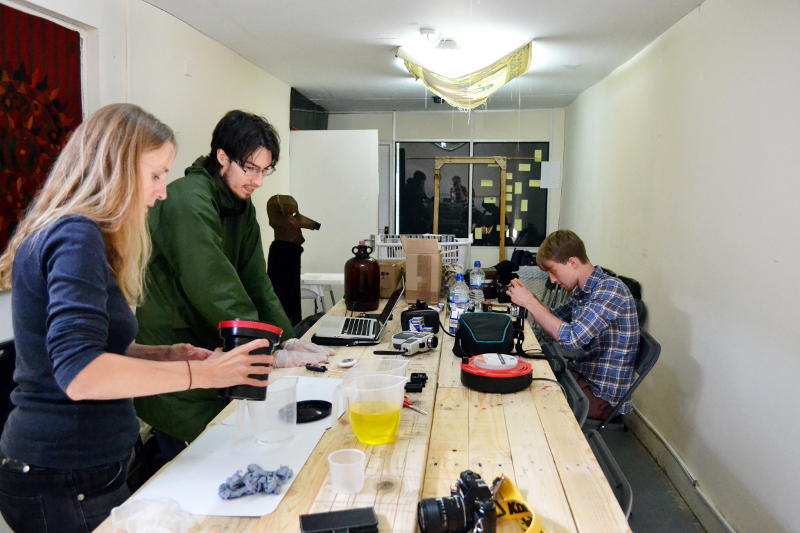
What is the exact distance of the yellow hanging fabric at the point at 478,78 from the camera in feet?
12.3

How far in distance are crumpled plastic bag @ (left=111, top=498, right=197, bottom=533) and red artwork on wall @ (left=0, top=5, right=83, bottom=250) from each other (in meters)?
1.81

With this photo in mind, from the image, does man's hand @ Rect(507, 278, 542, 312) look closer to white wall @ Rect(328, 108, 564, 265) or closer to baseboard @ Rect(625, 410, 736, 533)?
baseboard @ Rect(625, 410, 736, 533)

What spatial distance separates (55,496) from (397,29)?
314 cm

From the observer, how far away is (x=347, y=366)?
2.02 metres

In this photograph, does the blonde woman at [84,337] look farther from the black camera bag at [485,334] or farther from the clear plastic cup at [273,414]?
the black camera bag at [485,334]

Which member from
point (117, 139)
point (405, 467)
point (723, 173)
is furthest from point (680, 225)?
point (117, 139)

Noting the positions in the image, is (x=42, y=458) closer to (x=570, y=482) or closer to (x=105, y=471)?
(x=105, y=471)

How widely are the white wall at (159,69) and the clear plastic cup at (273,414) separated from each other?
5.29 feet

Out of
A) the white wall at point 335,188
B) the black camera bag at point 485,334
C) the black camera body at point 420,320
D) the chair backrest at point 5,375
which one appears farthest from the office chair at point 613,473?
the white wall at point 335,188

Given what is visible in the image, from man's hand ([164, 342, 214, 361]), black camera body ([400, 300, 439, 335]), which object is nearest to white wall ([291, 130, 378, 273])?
black camera body ([400, 300, 439, 335])

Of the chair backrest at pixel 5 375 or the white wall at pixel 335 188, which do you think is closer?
the chair backrest at pixel 5 375

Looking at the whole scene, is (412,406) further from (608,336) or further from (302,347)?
(608,336)

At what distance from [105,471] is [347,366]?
3.02 ft

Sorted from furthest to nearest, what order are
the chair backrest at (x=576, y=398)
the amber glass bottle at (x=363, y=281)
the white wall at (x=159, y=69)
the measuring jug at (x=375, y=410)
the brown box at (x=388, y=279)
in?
the brown box at (x=388, y=279) → the amber glass bottle at (x=363, y=281) → the white wall at (x=159, y=69) → the chair backrest at (x=576, y=398) → the measuring jug at (x=375, y=410)
